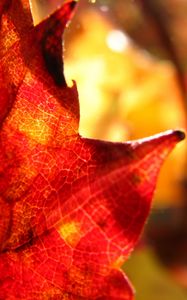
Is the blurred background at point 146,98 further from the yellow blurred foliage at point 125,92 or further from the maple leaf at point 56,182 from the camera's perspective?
the maple leaf at point 56,182

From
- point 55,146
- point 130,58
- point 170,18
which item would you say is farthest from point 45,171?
point 170,18

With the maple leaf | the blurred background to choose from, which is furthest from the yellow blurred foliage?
the maple leaf

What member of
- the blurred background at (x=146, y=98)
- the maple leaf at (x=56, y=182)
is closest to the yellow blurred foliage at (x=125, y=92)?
the blurred background at (x=146, y=98)

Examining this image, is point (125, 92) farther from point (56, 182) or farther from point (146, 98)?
point (56, 182)

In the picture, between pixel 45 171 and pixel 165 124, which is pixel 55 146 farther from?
pixel 165 124

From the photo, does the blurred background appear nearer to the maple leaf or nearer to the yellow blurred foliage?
the yellow blurred foliage

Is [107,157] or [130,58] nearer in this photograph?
[107,157]

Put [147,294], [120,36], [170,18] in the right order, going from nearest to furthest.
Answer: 1. [147,294]
2. [120,36]
3. [170,18]
